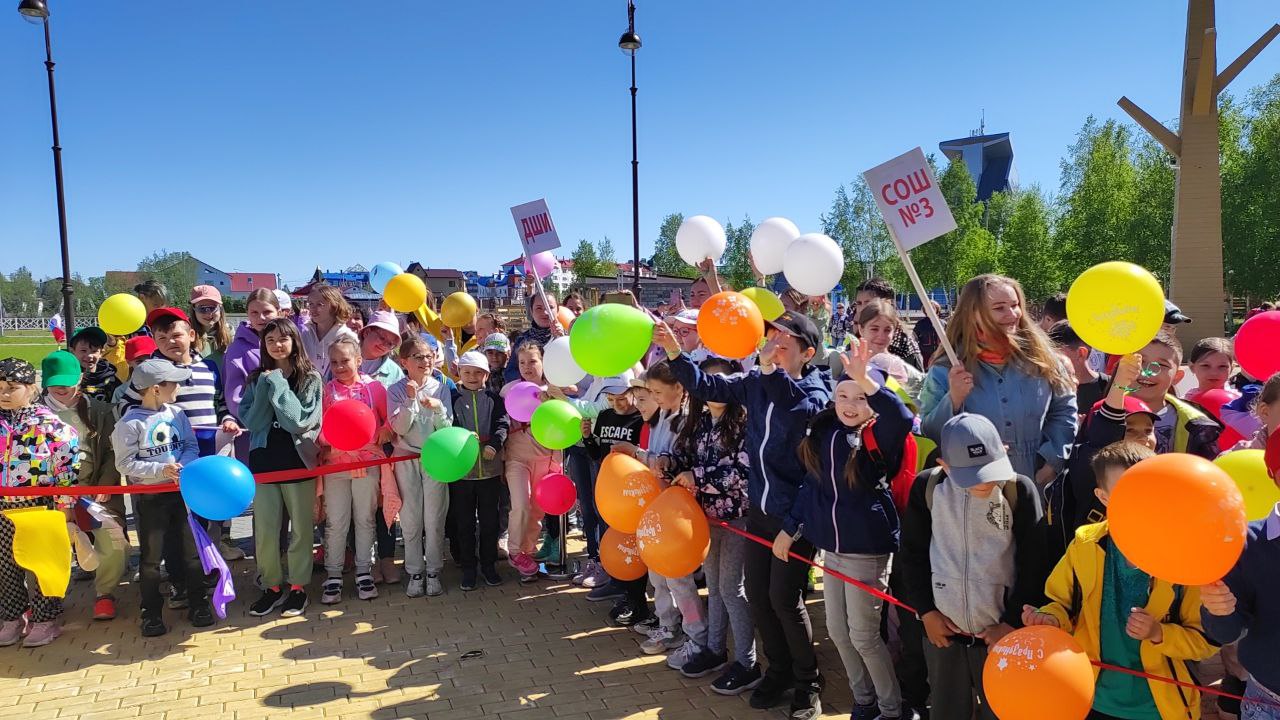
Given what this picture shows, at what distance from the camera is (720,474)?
14.8ft

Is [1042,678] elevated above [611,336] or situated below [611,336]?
below

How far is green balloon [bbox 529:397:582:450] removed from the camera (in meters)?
5.29

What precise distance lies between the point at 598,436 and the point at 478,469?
1.19m

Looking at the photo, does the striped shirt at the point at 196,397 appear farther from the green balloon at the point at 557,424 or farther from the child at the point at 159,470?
the green balloon at the point at 557,424

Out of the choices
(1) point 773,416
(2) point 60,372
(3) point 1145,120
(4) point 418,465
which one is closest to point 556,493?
(4) point 418,465

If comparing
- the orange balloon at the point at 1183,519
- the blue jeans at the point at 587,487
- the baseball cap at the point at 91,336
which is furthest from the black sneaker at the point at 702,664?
the baseball cap at the point at 91,336

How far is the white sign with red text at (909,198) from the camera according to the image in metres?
4.38

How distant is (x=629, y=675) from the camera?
4.68 meters

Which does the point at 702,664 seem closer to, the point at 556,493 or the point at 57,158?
the point at 556,493

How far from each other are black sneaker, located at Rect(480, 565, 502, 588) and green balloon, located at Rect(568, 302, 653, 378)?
2746 mm

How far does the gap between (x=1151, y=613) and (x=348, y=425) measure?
4.61 m

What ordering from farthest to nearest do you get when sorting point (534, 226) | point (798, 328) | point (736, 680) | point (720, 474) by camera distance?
point (534, 226), point (720, 474), point (736, 680), point (798, 328)

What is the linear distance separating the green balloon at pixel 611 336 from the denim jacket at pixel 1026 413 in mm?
1635

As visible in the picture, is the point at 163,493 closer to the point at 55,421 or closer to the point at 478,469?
the point at 55,421
